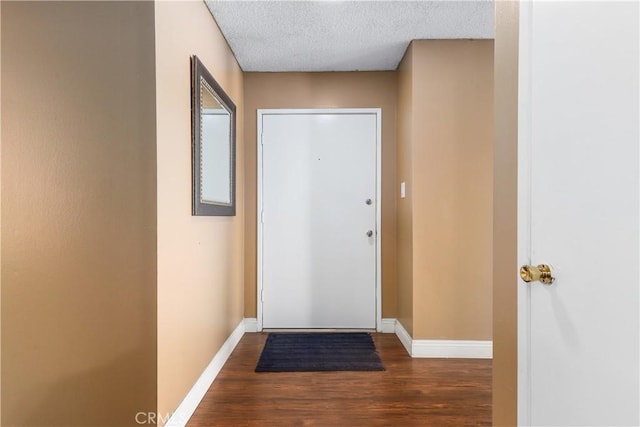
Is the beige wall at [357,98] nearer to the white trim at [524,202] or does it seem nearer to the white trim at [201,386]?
the white trim at [201,386]

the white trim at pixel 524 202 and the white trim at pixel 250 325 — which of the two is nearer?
the white trim at pixel 524 202

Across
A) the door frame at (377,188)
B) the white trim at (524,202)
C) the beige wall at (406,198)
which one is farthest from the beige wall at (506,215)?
the door frame at (377,188)

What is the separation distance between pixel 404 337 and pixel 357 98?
80.2 inches

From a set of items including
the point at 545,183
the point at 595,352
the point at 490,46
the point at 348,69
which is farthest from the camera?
the point at 348,69

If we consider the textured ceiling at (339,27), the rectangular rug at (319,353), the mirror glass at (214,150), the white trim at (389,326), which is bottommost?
the rectangular rug at (319,353)

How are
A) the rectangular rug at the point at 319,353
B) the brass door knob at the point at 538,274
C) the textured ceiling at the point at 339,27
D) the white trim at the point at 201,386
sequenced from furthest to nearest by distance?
the rectangular rug at the point at 319,353 < the textured ceiling at the point at 339,27 < the white trim at the point at 201,386 < the brass door knob at the point at 538,274

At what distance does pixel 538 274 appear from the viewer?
0.85 meters

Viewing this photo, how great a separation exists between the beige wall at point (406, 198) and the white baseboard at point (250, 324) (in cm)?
125

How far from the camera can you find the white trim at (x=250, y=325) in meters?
3.04

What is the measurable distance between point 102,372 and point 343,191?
2.16 m

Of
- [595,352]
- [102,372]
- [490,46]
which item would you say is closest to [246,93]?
[490,46]

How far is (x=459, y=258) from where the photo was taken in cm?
248

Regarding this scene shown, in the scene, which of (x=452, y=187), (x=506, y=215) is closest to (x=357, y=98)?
(x=452, y=187)

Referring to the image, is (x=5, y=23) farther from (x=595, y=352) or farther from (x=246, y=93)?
(x=595, y=352)
